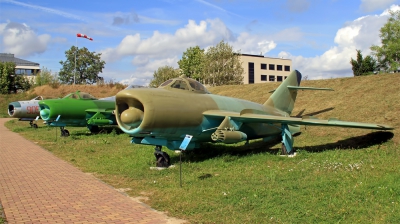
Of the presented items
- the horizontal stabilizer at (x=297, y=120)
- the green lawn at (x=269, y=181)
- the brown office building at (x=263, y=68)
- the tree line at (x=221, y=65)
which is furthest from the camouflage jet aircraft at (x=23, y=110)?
the brown office building at (x=263, y=68)

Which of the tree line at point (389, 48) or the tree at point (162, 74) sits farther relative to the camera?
the tree at point (162, 74)

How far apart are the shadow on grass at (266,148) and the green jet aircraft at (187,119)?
0.68 m

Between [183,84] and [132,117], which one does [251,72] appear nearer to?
[183,84]

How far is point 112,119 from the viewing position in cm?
2033

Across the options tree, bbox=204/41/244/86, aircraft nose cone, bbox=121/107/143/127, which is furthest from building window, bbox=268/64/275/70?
aircraft nose cone, bbox=121/107/143/127

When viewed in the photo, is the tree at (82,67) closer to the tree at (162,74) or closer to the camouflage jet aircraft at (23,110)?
the tree at (162,74)

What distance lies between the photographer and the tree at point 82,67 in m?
83.9

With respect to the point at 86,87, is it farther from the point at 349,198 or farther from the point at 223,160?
the point at 349,198

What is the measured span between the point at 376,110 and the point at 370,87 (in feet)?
11.1

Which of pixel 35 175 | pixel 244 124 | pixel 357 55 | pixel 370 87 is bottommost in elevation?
pixel 35 175

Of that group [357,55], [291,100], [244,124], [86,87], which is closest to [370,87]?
[291,100]

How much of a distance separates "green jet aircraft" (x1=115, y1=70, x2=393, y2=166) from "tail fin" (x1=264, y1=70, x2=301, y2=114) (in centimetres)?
160

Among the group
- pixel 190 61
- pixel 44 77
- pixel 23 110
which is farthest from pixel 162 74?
→ pixel 23 110

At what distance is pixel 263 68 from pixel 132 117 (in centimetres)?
7922
